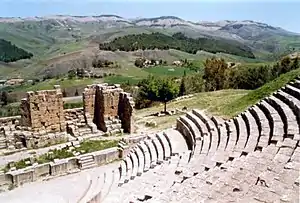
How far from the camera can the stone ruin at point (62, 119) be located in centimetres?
2472

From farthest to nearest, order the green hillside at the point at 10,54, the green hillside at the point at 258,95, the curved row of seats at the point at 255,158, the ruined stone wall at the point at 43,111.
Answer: the green hillside at the point at 10,54 < the green hillside at the point at 258,95 < the ruined stone wall at the point at 43,111 < the curved row of seats at the point at 255,158

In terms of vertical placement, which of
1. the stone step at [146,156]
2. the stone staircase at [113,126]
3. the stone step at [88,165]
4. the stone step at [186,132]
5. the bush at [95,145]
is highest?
the stone step at [186,132]

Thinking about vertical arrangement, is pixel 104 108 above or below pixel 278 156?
below

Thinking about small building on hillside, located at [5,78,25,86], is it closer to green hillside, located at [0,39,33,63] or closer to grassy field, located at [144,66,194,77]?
grassy field, located at [144,66,194,77]

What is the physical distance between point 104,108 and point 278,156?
58.8 feet

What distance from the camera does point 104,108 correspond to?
88.3 ft

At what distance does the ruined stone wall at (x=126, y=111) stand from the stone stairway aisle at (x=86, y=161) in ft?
18.7

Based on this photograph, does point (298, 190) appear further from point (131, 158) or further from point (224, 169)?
point (131, 158)

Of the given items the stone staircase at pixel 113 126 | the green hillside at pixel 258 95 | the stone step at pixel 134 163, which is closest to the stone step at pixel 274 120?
the stone step at pixel 134 163

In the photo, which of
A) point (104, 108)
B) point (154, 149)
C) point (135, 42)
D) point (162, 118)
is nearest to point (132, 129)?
point (104, 108)

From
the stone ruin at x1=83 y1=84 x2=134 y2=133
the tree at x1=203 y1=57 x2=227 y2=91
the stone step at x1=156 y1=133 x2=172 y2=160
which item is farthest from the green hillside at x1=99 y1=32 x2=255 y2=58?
the stone step at x1=156 y1=133 x2=172 y2=160

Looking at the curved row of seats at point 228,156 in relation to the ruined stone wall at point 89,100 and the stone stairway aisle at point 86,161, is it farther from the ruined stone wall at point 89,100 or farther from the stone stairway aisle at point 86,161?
the ruined stone wall at point 89,100

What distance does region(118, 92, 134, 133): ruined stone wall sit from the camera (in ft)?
86.9

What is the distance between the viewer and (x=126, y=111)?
1061 inches
